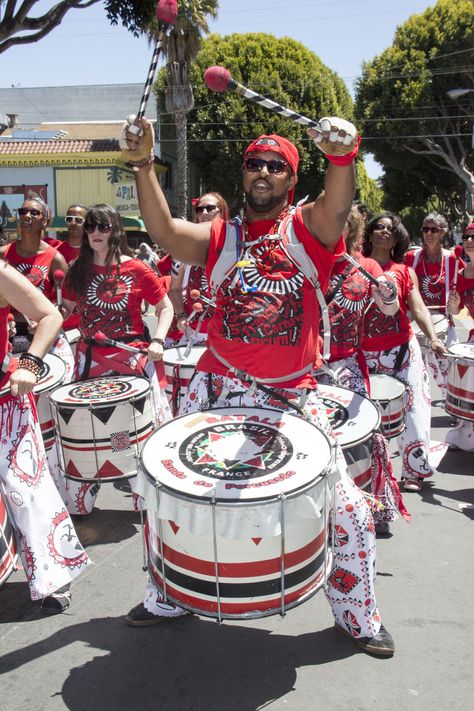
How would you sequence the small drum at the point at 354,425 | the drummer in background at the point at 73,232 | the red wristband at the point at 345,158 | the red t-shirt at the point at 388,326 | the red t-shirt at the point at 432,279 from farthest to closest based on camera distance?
the red t-shirt at the point at 432,279 < the drummer in background at the point at 73,232 < the red t-shirt at the point at 388,326 < the small drum at the point at 354,425 < the red wristband at the point at 345,158

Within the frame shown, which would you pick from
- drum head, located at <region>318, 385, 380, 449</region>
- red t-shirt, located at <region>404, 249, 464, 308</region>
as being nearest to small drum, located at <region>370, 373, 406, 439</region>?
drum head, located at <region>318, 385, 380, 449</region>

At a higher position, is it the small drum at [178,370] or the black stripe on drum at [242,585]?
the small drum at [178,370]

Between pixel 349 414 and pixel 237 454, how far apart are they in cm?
116

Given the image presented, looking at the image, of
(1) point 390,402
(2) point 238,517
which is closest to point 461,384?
(1) point 390,402

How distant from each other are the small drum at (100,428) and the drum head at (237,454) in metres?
1.43

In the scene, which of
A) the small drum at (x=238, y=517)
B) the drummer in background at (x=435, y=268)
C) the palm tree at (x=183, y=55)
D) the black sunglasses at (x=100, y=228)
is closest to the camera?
the small drum at (x=238, y=517)

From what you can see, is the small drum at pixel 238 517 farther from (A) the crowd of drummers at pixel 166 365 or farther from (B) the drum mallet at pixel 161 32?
(B) the drum mallet at pixel 161 32

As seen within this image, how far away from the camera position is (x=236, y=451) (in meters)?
2.64

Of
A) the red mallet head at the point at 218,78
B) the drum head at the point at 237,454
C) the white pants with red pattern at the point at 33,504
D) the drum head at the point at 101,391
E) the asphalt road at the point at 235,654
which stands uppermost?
the red mallet head at the point at 218,78

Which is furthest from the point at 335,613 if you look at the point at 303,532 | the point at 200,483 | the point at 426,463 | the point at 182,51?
the point at 182,51

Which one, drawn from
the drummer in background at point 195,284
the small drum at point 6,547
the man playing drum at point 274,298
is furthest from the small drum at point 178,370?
the small drum at point 6,547

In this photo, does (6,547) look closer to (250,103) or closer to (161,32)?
(161,32)

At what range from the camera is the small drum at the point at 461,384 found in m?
5.32

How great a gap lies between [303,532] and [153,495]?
57 cm
